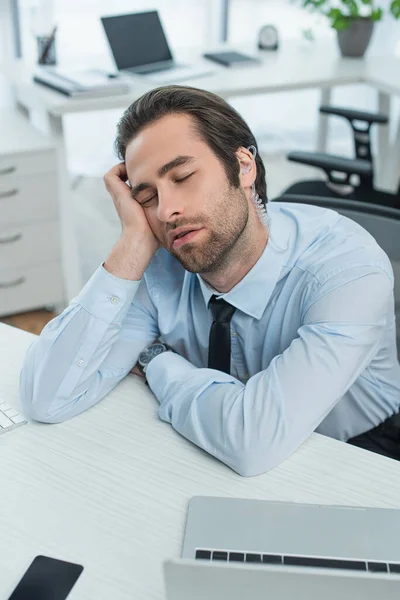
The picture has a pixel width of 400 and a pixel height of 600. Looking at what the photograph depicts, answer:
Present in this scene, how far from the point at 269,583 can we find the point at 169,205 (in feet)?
2.33

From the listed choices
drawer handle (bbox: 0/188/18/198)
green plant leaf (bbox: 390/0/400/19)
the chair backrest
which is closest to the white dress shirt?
the chair backrest

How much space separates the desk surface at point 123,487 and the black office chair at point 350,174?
4.25 feet

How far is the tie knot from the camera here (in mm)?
1445

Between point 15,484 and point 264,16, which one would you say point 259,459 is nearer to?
point 15,484

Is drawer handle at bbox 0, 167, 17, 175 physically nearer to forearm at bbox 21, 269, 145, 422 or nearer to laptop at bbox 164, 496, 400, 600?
forearm at bbox 21, 269, 145, 422

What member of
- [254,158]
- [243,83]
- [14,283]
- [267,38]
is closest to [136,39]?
[243,83]

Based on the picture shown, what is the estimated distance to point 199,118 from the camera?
139 cm

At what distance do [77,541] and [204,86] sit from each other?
2.10 meters

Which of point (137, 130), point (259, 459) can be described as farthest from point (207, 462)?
point (137, 130)

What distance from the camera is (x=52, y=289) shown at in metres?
2.90

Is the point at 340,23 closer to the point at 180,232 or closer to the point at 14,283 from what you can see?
the point at 14,283

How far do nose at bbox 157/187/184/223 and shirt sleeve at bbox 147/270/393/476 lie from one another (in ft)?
0.83

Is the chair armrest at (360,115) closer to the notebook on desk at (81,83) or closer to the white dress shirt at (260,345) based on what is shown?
the notebook on desk at (81,83)

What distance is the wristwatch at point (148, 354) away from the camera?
56.0 inches
